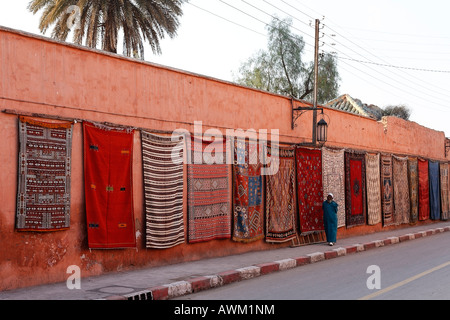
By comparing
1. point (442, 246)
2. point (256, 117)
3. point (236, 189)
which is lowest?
point (442, 246)

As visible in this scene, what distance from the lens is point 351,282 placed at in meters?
8.45

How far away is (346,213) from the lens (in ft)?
56.1

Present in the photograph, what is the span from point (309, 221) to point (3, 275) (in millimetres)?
9104

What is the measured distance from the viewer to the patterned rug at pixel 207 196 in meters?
10.9

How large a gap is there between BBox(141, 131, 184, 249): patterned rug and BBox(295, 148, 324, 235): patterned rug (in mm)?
4821

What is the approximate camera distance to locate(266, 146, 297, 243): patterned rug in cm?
1322

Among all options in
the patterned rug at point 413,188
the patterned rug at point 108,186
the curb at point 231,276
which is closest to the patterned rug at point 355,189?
the curb at point 231,276

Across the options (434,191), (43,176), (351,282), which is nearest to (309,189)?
(351,282)

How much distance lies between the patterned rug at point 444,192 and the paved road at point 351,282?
15.1m

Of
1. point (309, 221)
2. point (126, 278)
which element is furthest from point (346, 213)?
point (126, 278)

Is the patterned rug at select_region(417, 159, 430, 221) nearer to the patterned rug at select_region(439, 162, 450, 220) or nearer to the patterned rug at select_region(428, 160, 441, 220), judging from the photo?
the patterned rug at select_region(428, 160, 441, 220)
